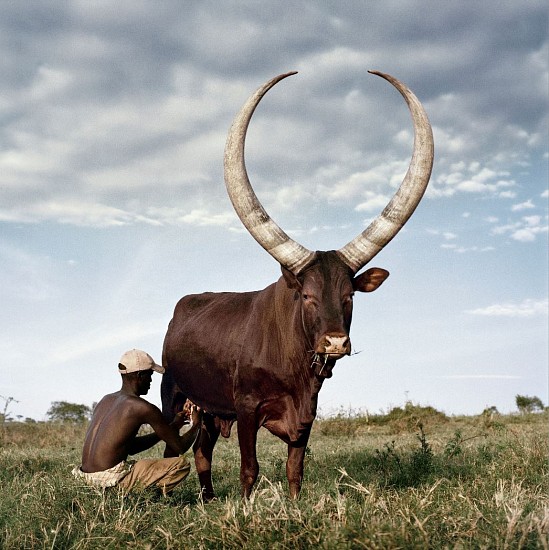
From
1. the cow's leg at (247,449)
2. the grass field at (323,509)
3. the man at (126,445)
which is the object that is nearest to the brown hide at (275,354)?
the cow's leg at (247,449)

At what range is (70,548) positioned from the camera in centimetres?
439

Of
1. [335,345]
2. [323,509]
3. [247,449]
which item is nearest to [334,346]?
[335,345]

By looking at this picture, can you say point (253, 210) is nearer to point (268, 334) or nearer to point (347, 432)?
point (268, 334)

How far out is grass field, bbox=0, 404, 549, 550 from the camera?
383 centimetres

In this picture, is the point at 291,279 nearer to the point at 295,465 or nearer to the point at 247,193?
the point at 247,193

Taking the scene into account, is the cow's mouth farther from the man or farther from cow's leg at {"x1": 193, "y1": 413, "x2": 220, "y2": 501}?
cow's leg at {"x1": 193, "y1": 413, "x2": 220, "y2": 501}

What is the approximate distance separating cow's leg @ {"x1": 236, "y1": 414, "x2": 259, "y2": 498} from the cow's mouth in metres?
0.80

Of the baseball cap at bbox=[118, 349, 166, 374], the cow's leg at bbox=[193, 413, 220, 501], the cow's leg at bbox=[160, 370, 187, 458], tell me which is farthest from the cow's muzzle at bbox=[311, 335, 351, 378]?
the cow's leg at bbox=[160, 370, 187, 458]

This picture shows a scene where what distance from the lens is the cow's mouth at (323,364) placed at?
5551 mm

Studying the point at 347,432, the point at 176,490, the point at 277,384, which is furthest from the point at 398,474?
the point at 347,432

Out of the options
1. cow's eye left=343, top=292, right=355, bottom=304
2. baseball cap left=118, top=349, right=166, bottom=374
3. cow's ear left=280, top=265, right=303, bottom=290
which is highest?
cow's ear left=280, top=265, right=303, bottom=290

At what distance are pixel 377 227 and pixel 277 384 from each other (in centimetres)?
169

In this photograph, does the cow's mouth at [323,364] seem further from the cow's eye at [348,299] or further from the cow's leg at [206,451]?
the cow's leg at [206,451]

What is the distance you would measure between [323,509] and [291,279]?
216cm
